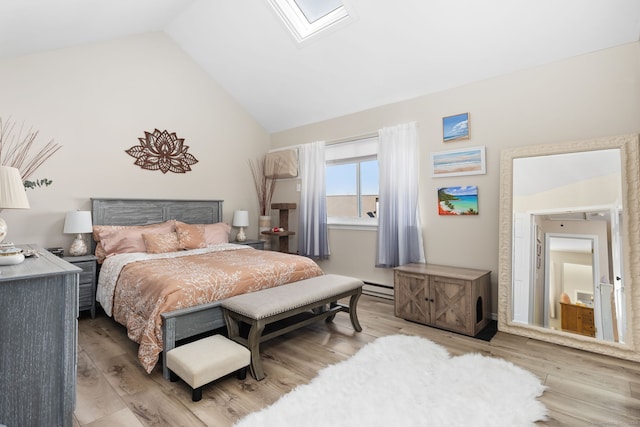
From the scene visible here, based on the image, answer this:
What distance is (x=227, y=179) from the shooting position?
194 inches

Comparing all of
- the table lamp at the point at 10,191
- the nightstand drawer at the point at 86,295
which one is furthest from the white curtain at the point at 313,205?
the table lamp at the point at 10,191

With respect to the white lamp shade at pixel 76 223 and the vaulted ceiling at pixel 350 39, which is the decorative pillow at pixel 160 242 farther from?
the vaulted ceiling at pixel 350 39

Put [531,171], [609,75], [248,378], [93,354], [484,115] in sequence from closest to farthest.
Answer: [248,378] → [93,354] → [609,75] → [531,171] → [484,115]

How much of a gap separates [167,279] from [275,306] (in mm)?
824

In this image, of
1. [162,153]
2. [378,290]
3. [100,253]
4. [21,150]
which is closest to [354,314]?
[378,290]

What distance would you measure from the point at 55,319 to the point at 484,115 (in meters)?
3.59

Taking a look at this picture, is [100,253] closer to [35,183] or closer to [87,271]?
[87,271]

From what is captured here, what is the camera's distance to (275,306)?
2.24 m

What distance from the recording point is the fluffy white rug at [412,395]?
1688 mm

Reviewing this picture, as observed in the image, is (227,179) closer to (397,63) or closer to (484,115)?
(397,63)

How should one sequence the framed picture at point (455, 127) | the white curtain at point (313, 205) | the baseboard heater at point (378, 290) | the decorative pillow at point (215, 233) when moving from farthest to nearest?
the white curtain at point (313, 205), the decorative pillow at point (215, 233), the baseboard heater at point (378, 290), the framed picture at point (455, 127)

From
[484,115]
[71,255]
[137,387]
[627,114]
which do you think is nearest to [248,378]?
[137,387]

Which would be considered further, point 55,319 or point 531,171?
point 531,171

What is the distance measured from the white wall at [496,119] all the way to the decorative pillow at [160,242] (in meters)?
2.22
